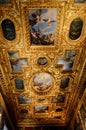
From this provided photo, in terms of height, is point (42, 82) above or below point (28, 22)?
below

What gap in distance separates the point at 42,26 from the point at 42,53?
192 centimetres

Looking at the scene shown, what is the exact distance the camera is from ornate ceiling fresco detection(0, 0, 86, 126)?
7.93 m

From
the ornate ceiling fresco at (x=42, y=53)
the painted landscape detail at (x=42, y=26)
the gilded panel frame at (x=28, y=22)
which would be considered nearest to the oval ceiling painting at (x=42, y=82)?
the ornate ceiling fresco at (x=42, y=53)

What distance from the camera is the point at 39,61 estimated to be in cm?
1099

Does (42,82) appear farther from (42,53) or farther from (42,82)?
(42,53)

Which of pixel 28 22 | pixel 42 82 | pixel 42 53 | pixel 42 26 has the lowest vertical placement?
pixel 42 82

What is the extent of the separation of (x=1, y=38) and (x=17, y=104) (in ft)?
26.3

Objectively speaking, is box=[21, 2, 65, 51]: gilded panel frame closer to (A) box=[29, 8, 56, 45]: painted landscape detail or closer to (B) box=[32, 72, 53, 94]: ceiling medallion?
(A) box=[29, 8, 56, 45]: painted landscape detail

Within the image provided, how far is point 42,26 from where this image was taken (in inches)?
341

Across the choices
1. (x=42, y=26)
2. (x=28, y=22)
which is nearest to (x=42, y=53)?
(x=42, y=26)

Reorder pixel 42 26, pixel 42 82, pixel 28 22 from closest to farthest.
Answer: pixel 28 22, pixel 42 26, pixel 42 82

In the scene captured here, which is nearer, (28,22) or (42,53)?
(28,22)

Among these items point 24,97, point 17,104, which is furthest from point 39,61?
point 17,104

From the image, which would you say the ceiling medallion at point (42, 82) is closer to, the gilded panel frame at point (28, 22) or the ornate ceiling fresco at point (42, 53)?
the ornate ceiling fresco at point (42, 53)
